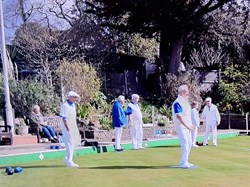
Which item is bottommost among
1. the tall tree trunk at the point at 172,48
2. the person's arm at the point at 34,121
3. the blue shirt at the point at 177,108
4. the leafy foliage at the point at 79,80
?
the person's arm at the point at 34,121

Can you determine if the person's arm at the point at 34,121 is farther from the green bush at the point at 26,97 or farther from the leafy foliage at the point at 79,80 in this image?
the leafy foliage at the point at 79,80

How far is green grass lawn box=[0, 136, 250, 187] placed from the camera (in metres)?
8.39

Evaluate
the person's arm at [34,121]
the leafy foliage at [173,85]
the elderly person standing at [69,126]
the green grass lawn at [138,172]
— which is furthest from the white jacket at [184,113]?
the leafy foliage at [173,85]

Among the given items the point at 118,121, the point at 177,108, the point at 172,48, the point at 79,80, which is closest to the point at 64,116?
the point at 177,108

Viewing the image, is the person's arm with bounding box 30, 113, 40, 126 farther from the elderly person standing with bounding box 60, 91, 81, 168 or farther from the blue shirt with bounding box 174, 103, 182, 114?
the blue shirt with bounding box 174, 103, 182, 114

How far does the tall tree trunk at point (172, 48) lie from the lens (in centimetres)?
2723

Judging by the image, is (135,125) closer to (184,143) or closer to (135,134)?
(135,134)

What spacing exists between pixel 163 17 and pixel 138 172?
17281 millimetres

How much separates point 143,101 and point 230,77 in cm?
489

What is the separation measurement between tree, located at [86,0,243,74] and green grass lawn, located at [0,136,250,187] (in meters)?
13.3

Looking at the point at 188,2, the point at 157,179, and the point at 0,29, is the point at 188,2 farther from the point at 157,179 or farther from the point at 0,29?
the point at 157,179

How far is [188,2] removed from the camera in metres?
25.7

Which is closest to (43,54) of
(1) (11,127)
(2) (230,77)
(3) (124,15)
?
(3) (124,15)

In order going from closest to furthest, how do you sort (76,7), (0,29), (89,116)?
1. (0,29)
2. (89,116)
3. (76,7)
